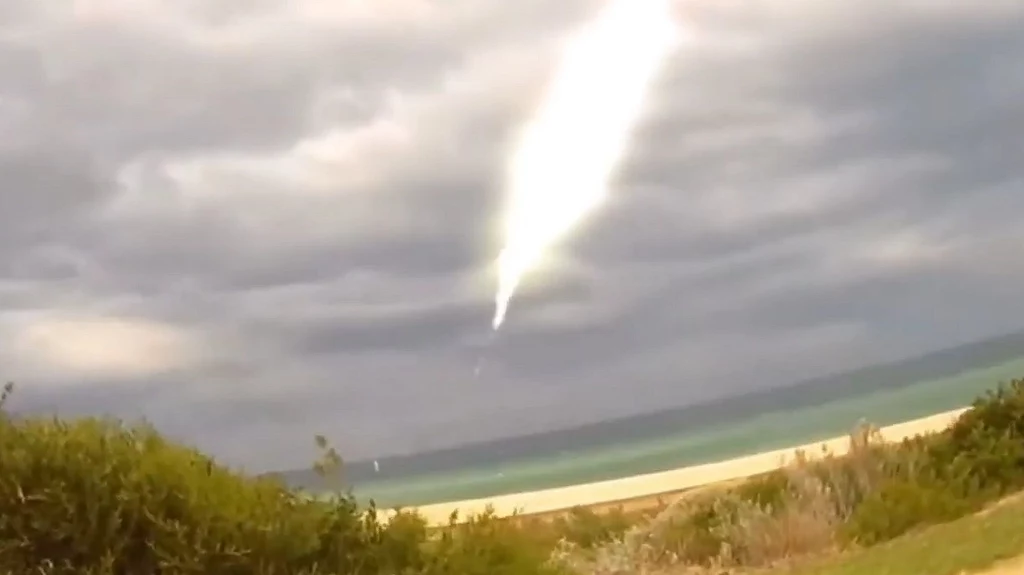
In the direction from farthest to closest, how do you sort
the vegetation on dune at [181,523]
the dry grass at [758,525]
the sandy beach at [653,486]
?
the sandy beach at [653,486], the dry grass at [758,525], the vegetation on dune at [181,523]

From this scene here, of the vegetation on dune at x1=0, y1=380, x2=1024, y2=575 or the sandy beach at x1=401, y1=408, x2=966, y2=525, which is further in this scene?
the sandy beach at x1=401, y1=408, x2=966, y2=525

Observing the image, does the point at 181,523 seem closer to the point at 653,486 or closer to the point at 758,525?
the point at 758,525

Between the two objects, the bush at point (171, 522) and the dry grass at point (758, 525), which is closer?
the bush at point (171, 522)

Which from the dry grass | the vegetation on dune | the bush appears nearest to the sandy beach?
the dry grass

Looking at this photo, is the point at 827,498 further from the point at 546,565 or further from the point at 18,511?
the point at 18,511

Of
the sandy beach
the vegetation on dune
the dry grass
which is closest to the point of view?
the vegetation on dune

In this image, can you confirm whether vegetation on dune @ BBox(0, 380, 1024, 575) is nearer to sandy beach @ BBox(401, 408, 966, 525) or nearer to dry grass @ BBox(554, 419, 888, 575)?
dry grass @ BBox(554, 419, 888, 575)

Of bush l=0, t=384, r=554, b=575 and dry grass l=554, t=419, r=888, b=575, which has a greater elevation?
bush l=0, t=384, r=554, b=575

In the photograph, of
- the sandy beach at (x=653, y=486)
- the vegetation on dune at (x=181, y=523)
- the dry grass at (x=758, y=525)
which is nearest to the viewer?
the vegetation on dune at (x=181, y=523)

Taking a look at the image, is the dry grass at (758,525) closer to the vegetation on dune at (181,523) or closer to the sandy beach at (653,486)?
the vegetation on dune at (181,523)

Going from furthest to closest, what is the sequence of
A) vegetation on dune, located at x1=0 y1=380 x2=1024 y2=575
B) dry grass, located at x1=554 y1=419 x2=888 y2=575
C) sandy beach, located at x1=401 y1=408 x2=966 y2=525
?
sandy beach, located at x1=401 y1=408 x2=966 y2=525, dry grass, located at x1=554 y1=419 x2=888 y2=575, vegetation on dune, located at x1=0 y1=380 x2=1024 y2=575

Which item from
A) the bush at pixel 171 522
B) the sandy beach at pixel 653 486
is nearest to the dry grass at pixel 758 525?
the bush at pixel 171 522

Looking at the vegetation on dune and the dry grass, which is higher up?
the vegetation on dune

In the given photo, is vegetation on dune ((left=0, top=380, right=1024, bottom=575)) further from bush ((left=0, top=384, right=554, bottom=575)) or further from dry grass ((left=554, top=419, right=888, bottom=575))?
dry grass ((left=554, top=419, right=888, bottom=575))
